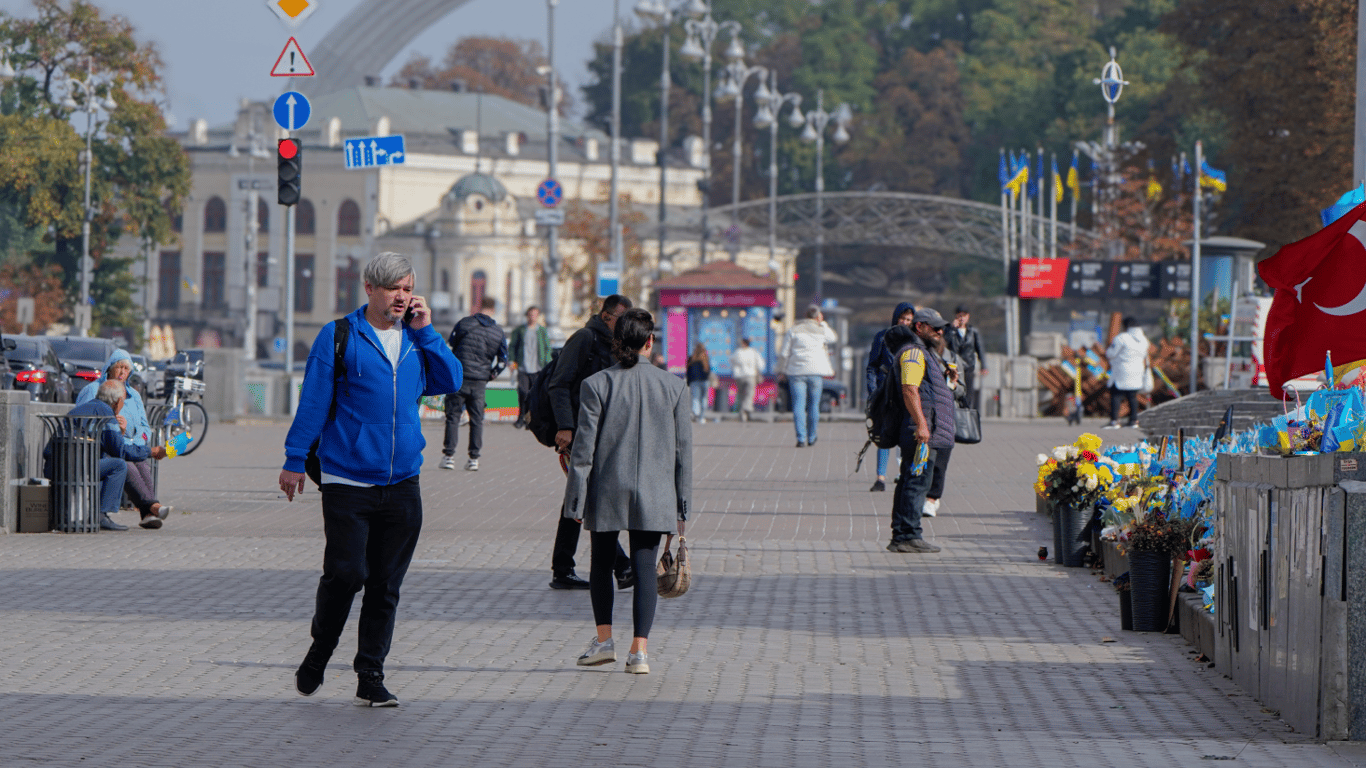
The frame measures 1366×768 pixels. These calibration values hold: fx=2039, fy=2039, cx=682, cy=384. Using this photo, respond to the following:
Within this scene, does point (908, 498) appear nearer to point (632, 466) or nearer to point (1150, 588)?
point (1150, 588)

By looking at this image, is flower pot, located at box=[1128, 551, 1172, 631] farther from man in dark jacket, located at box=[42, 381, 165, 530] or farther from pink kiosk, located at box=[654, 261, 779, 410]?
pink kiosk, located at box=[654, 261, 779, 410]

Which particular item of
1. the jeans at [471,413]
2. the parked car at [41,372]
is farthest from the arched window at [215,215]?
the jeans at [471,413]

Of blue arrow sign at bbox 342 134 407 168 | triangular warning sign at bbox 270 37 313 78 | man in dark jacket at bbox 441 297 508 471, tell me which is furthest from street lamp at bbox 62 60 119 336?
man in dark jacket at bbox 441 297 508 471

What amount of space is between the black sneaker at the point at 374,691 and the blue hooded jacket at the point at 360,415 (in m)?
0.72

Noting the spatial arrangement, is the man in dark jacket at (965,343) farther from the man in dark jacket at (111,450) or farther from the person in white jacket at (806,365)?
the man in dark jacket at (111,450)

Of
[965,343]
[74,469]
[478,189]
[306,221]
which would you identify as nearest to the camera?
[74,469]

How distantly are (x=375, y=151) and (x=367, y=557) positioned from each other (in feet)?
50.7

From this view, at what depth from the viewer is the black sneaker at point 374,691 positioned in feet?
24.5

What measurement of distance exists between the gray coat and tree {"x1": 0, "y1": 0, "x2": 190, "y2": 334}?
118 feet

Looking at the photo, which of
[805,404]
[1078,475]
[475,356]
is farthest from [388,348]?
[805,404]

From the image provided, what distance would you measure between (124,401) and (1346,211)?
8.88 meters

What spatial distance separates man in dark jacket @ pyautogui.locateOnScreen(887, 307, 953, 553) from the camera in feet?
43.3

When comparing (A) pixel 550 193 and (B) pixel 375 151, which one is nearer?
(B) pixel 375 151

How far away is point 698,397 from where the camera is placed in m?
33.7
